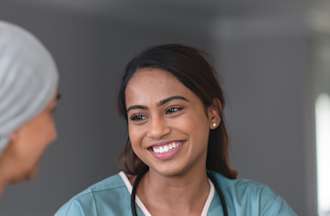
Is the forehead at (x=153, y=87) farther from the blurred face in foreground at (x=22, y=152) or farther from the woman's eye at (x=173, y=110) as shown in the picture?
the blurred face in foreground at (x=22, y=152)

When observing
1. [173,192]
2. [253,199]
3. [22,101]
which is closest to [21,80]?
[22,101]

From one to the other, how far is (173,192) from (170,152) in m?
0.20

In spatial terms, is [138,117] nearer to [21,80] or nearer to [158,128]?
[158,128]

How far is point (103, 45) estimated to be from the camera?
4.87 meters

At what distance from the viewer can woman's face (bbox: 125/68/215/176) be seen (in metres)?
1.74

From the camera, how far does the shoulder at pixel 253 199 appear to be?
1.88 m

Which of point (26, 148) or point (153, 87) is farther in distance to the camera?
point (153, 87)

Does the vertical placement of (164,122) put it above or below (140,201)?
above

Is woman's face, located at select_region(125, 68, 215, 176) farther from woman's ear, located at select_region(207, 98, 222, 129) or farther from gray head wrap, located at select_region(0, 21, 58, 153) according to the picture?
gray head wrap, located at select_region(0, 21, 58, 153)

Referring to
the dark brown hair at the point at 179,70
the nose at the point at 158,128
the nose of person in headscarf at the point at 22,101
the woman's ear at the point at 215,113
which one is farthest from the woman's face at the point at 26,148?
the woman's ear at the point at 215,113

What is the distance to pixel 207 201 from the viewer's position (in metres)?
1.93

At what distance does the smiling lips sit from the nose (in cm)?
3

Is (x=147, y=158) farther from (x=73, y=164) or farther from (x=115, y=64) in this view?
(x=115, y=64)

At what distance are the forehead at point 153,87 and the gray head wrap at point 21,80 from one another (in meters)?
0.64
